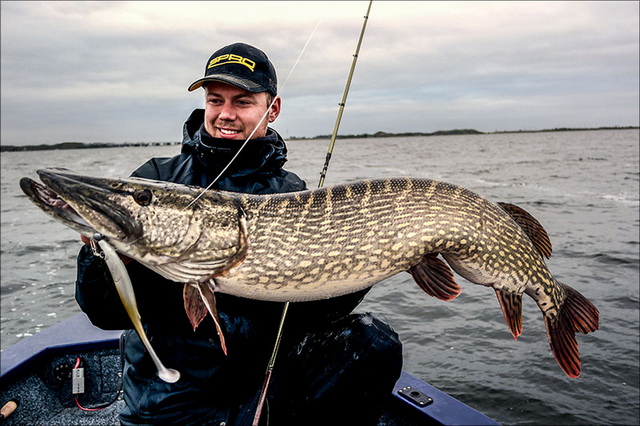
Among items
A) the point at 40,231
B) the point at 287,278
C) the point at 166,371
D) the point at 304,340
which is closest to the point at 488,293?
the point at 304,340

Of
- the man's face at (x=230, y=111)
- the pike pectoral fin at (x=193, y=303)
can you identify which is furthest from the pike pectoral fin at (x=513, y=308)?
the man's face at (x=230, y=111)

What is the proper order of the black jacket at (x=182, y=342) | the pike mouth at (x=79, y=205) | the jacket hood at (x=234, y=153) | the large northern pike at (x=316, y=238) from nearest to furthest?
the pike mouth at (x=79, y=205) < the large northern pike at (x=316, y=238) < the black jacket at (x=182, y=342) < the jacket hood at (x=234, y=153)

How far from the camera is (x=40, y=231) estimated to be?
13.0m

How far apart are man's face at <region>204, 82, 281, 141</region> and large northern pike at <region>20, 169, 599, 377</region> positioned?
0.82m

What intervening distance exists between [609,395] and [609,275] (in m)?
3.24

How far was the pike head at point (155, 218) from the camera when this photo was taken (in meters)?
1.77

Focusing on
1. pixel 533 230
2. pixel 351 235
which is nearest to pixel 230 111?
pixel 351 235

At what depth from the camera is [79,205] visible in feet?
5.80

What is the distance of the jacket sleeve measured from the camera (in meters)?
2.06

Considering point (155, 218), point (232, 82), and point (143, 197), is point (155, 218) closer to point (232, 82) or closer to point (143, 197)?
point (143, 197)

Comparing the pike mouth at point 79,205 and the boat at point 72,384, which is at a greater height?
the pike mouth at point 79,205

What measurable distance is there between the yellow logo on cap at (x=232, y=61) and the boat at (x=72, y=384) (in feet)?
6.90

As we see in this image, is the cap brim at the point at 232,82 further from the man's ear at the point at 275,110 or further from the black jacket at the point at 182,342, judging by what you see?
the black jacket at the point at 182,342

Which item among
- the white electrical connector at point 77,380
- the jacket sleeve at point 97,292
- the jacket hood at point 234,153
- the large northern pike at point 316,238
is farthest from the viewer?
the white electrical connector at point 77,380
